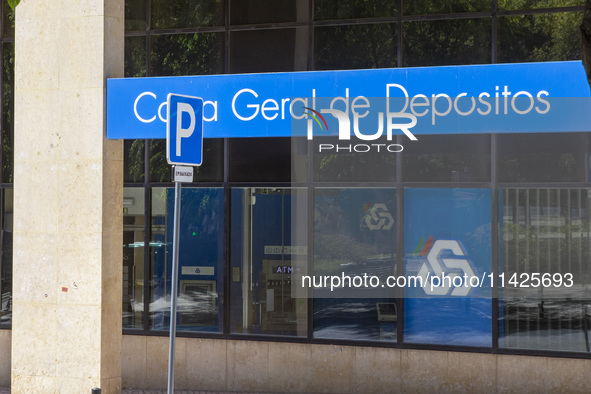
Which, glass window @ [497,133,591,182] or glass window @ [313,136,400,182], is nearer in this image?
glass window @ [497,133,591,182]

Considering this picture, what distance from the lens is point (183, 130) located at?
21.9ft

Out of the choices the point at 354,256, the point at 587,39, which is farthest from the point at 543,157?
the point at 587,39

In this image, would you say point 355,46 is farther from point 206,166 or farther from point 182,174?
point 182,174

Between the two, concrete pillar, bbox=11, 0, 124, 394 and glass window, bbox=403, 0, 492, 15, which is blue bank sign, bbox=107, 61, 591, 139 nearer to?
concrete pillar, bbox=11, 0, 124, 394

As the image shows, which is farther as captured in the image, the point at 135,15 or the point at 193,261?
the point at 135,15

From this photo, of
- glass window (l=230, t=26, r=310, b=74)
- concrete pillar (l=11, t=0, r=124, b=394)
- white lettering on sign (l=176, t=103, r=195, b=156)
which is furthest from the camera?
glass window (l=230, t=26, r=310, b=74)

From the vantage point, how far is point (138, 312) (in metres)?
11.0

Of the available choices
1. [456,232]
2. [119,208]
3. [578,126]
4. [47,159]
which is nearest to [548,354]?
[456,232]

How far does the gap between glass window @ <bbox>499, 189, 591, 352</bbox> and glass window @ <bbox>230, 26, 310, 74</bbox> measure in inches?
122

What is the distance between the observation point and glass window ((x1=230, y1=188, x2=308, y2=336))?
10.5m

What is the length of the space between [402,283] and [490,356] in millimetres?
1340

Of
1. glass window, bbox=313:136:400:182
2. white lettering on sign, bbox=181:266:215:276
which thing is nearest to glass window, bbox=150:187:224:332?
white lettering on sign, bbox=181:266:215:276

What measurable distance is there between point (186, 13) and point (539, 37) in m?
4.53

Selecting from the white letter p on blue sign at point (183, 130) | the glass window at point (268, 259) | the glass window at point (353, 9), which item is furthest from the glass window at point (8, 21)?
the white letter p on blue sign at point (183, 130)
